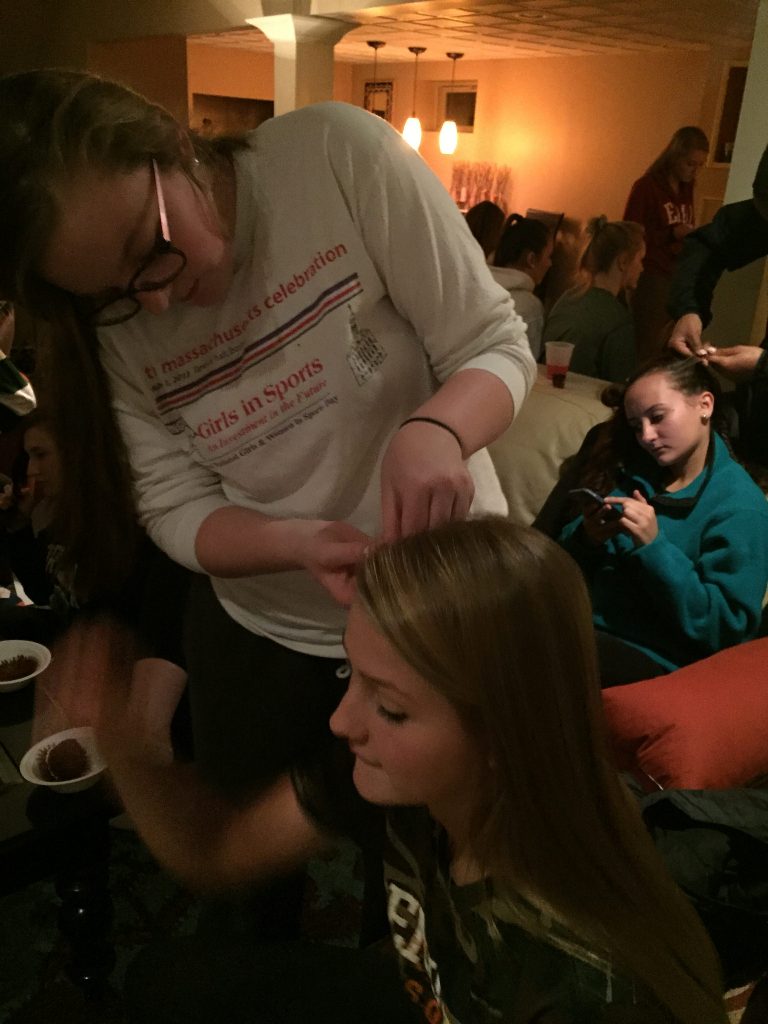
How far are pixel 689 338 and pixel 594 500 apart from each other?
1.67 feet

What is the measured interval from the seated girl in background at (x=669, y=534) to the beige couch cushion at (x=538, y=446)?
27cm

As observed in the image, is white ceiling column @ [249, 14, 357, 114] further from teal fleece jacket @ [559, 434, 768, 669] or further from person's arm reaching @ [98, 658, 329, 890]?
person's arm reaching @ [98, 658, 329, 890]

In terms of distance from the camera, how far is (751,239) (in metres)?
1.92

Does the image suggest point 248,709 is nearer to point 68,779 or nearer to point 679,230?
point 68,779

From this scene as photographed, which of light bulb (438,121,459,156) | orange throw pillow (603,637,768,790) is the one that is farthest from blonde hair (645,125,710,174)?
orange throw pillow (603,637,768,790)

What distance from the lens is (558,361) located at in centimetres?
265

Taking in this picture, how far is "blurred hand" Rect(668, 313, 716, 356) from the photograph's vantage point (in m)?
1.93

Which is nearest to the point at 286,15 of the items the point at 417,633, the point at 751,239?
the point at 751,239

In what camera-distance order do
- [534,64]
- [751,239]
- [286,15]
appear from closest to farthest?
[751,239]
[286,15]
[534,64]

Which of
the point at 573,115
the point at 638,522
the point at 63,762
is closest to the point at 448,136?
the point at 573,115

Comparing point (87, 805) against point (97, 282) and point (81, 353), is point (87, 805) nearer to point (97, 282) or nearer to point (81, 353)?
point (81, 353)

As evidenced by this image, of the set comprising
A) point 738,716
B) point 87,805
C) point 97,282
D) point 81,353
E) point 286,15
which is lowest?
point 87,805

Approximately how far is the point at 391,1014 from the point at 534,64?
22.0 feet

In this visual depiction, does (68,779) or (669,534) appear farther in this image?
(669,534)
